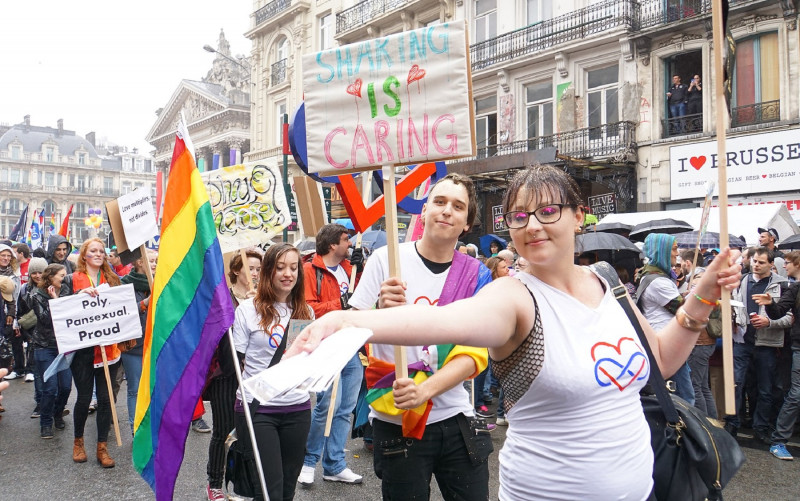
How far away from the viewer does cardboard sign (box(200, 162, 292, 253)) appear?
5793mm

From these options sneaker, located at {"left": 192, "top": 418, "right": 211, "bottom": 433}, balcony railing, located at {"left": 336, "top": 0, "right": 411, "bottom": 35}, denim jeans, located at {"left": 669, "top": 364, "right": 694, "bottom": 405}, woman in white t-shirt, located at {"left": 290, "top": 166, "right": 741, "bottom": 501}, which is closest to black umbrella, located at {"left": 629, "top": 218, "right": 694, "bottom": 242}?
denim jeans, located at {"left": 669, "top": 364, "right": 694, "bottom": 405}

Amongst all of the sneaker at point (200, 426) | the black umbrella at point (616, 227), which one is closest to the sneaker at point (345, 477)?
the sneaker at point (200, 426)

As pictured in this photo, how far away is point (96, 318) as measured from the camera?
589 cm

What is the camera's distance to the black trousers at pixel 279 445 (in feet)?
10.8

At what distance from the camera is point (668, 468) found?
2.06 meters

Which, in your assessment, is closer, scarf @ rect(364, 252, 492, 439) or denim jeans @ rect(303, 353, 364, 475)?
scarf @ rect(364, 252, 492, 439)

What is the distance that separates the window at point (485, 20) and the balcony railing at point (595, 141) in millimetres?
4401

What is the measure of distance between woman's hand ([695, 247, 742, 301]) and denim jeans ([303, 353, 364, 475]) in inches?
131

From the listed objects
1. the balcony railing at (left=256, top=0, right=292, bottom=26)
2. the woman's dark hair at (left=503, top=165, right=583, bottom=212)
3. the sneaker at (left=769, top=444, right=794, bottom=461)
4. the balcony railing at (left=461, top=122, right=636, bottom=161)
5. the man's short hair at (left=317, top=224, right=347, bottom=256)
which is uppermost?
the balcony railing at (left=256, top=0, right=292, bottom=26)

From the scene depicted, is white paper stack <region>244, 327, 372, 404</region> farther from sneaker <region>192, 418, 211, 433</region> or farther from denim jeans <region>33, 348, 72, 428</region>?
denim jeans <region>33, 348, 72, 428</region>

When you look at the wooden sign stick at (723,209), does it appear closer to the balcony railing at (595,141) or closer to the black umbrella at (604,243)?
the black umbrella at (604,243)

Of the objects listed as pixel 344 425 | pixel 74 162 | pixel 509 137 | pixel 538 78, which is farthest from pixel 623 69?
pixel 74 162

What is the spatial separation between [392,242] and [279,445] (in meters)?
1.69

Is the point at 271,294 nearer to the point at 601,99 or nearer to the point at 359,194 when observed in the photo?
the point at 359,194
